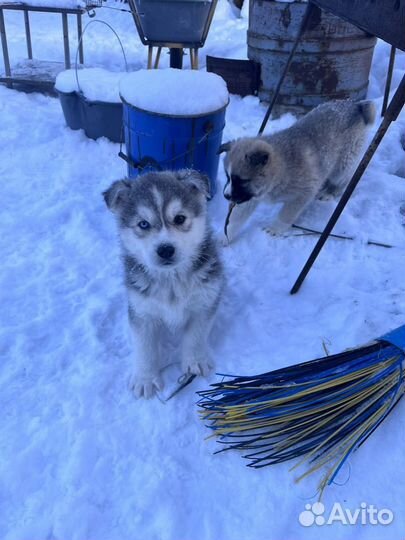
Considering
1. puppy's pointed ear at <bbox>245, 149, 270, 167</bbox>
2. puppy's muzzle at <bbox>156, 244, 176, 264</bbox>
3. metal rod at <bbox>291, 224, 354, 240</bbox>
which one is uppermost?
puppy's muzzle at <bbox>156, 244, 176, 264</bbox>

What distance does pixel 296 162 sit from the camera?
13.8ft

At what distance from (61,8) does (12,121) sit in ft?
7.04

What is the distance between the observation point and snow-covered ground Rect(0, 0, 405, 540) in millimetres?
2105

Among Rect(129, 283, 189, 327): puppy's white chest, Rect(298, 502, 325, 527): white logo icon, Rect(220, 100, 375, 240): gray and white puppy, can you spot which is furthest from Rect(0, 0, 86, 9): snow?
Rect(298, 502, 325, 527): white logo icon

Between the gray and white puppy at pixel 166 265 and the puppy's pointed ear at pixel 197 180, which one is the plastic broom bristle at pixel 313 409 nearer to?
the gray and white puppy at pixel 166 265

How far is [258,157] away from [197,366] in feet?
6.27

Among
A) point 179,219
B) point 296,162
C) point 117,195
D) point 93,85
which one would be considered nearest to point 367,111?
point 296,162

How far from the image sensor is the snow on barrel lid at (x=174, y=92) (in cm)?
406

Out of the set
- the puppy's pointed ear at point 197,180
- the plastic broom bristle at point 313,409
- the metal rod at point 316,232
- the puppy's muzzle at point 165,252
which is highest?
the puppy's pointed ear at point 197,180

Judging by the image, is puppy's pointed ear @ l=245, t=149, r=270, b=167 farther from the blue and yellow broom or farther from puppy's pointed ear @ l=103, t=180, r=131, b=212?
the blue and yellow broom

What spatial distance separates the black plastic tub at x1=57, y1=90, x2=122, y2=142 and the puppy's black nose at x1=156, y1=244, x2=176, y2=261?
11.9 ft

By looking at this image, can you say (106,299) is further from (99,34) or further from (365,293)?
(99,34)

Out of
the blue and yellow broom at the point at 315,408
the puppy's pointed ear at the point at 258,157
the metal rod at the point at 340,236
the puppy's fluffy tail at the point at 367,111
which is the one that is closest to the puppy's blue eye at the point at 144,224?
the blue and yellow broom at the point at 315,408

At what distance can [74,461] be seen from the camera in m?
2.33
